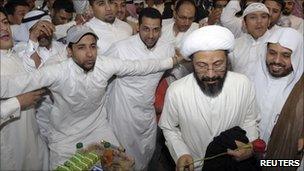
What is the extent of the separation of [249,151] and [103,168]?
123 centimetres

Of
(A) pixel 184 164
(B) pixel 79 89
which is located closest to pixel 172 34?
(B) pixel 79 89

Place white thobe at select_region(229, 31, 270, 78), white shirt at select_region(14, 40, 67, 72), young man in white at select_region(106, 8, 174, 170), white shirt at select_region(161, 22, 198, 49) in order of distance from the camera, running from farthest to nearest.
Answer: white shirt at select_region(161, 22, 198, 49) → young man in white at select_region(106, 8, 174, 170) → white thobe at select_region(229, 31, 270, 78) → white shirt at select_region(14, 40, 67, 72)

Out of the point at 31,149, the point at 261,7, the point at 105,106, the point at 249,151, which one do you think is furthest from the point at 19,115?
the point at 261,7

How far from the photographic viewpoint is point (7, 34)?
3156 millimetres

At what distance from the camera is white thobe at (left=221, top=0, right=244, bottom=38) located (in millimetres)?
4939

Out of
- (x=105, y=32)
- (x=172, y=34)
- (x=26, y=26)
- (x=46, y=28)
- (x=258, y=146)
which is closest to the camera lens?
(x=258, y=146)

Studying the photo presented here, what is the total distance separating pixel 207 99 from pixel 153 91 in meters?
1.25

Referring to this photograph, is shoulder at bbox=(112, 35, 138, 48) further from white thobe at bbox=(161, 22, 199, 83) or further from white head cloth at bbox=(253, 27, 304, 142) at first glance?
white head cloth at bbox=(253, 27, 304, 142)

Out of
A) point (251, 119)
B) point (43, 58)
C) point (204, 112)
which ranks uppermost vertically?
point (43, 58)

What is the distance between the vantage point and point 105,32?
4508mm

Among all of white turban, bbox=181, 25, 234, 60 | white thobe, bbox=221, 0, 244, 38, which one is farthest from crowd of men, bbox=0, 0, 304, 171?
white thobe, bbox=221, 0, 244, 38

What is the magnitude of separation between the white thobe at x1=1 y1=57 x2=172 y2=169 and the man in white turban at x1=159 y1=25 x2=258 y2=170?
0.77 metres

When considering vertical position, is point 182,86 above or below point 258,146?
above

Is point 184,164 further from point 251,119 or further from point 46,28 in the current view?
point 46,28
